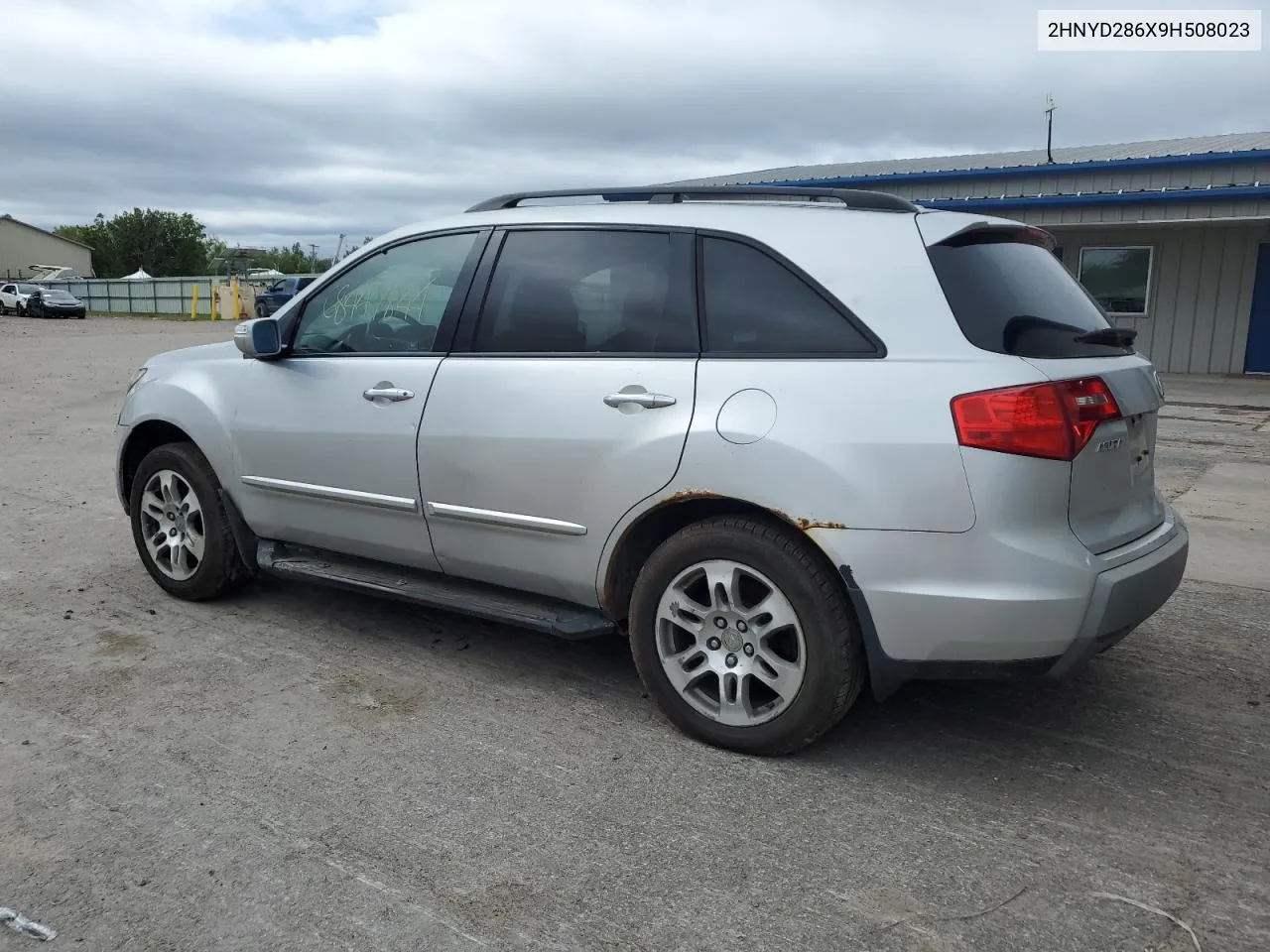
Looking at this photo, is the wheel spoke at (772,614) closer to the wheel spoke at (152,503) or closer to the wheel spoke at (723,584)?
the wheel spoke at (723,584)

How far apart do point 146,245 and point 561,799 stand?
110m

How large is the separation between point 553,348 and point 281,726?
162cm

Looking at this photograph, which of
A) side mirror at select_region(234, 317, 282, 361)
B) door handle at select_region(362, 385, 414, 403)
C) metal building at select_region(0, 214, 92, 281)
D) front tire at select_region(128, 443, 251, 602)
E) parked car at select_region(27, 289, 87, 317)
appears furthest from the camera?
metal building at select_region(0, 214, 92, 281)

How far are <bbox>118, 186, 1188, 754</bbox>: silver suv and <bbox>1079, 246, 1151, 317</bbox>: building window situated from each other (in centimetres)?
1660

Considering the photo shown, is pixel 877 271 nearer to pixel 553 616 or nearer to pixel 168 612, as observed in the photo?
pixel 553 616

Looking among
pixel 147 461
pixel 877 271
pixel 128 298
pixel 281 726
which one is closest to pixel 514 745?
pixel 281 726

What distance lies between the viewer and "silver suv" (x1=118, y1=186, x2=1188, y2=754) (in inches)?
119

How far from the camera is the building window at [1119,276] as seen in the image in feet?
60.5

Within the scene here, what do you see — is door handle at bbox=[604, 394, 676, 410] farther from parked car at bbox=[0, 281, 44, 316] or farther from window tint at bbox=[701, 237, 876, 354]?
parked car at bbox=[0, 281, 44, 316]

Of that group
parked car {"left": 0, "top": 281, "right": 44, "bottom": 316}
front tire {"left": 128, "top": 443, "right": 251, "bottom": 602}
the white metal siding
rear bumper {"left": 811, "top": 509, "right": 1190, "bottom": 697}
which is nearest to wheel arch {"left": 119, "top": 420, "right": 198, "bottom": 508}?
front tire {"left": 128, "top": 443, "right": 251, "bottom": 602}

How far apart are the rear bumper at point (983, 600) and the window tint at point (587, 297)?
38.3 inches

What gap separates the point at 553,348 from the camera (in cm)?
381

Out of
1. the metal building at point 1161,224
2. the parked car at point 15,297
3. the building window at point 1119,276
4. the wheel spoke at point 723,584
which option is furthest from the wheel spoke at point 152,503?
the parked car at point 15,297

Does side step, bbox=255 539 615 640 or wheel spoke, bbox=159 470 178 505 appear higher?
wheel spoke, bbox=159 470 178 505
